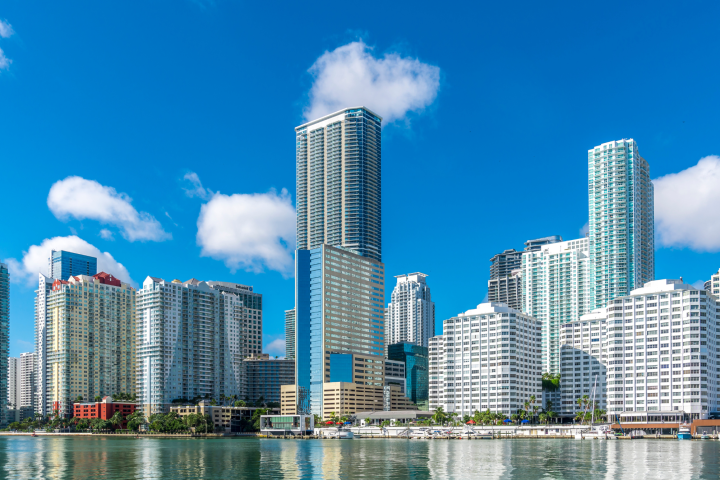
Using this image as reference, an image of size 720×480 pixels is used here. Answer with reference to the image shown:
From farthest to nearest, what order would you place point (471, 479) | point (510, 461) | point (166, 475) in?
1. point (510, 461)
2. point (166, 475)
3. point (471, 479)

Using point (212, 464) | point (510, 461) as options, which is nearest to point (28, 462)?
point (212, 464)

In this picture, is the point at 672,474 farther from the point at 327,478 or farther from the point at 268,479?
the point at 268,479

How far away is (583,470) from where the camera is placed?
10544 cm

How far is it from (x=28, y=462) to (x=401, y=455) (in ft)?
220

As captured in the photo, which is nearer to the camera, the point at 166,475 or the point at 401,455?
the point at 166,475

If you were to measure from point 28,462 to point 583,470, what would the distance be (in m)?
95.5

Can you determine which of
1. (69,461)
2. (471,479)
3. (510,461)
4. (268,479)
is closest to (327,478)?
(268,479)

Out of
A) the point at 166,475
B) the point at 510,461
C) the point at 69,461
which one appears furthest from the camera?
the point at 69,461

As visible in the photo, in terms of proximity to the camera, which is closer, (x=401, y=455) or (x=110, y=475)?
(x=110, y=475)

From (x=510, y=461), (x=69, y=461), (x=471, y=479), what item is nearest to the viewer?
(x=471, y=479)

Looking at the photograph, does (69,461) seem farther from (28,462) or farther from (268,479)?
(268,479)

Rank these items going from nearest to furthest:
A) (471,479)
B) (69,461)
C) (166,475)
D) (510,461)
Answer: (471,479)
(166,475)
(510,461)
(69,461)

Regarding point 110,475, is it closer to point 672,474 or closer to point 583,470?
point 583,470

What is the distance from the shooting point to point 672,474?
320ft
